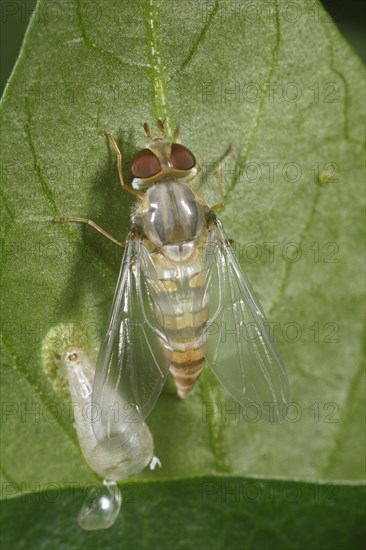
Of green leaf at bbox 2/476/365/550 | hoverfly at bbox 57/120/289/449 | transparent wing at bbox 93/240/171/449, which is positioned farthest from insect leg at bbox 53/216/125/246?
green leaf at bbox 2/476/365/550

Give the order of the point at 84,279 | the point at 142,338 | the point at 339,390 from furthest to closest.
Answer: the point at 339,390 → the point at 142,338 → the point at 84,279

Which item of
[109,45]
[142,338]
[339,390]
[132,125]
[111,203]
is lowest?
[339,390]

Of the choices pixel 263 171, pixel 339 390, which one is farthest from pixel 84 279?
pixel 339 390

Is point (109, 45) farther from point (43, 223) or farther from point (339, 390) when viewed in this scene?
point (339, 390)

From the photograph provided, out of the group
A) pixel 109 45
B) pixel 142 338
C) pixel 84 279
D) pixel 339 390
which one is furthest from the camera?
pixel 339 390

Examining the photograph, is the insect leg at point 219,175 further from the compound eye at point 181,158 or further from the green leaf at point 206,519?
the green leaf at point 206,519

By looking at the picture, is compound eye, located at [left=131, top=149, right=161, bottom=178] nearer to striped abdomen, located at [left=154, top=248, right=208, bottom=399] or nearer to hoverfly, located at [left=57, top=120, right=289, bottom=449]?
hoverfly, located at [left=57, top=120, right=289, bottom=449]

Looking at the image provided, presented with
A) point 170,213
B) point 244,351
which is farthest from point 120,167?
point 244,351

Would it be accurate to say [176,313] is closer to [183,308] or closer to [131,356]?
[183,308]

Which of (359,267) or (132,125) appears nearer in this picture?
(132,125)
